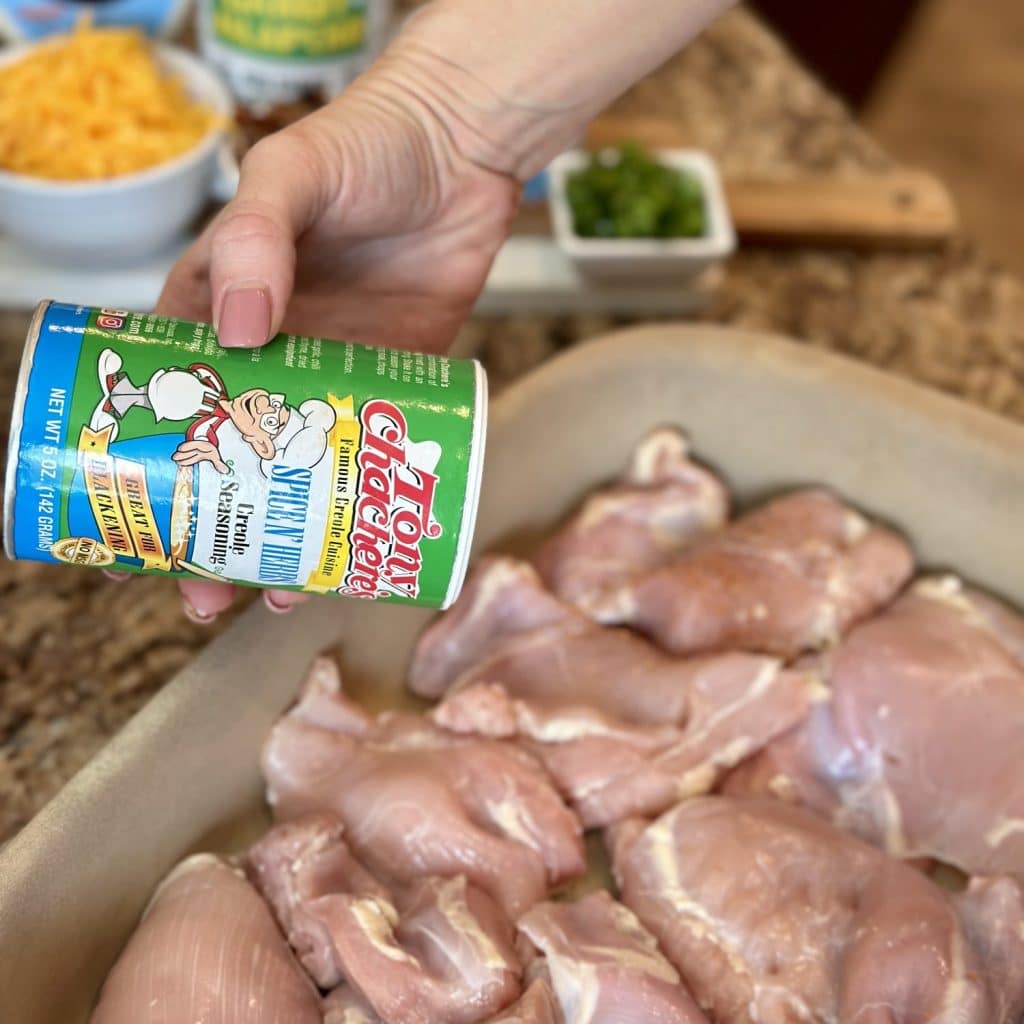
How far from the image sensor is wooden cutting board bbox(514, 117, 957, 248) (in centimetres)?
176

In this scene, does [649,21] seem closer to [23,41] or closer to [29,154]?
[29,154]

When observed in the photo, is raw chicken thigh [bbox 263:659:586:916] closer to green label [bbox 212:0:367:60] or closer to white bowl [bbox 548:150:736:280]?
white bowl [bbox 548:150:736:280]

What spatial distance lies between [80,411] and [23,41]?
3.37ft

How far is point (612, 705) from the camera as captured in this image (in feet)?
3.99

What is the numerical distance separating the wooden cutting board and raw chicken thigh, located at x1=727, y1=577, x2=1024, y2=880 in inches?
28.7

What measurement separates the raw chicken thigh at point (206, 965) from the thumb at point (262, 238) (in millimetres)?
466

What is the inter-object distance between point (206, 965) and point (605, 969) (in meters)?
0.32

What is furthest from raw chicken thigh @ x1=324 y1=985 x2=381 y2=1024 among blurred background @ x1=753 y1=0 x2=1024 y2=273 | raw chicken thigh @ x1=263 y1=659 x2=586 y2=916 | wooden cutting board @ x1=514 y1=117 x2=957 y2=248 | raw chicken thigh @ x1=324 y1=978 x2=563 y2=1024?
blurred background @ x1=753 y1=0 x2=1024 y2=273

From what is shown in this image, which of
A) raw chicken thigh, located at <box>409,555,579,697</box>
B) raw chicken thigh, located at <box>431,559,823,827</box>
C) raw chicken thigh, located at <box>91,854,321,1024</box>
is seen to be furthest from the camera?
raw chicken thigh, located at <box>409,555,579,697</box>

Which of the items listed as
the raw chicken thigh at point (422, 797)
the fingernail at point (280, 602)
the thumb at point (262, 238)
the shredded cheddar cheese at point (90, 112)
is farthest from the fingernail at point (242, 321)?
the shredded cheddar cheese at point (90, 112)

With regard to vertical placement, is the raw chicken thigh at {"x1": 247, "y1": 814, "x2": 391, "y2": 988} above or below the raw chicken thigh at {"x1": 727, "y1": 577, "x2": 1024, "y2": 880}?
below

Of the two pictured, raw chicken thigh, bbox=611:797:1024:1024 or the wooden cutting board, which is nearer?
raw chicken thigh, bbox=611:797:1024:1024

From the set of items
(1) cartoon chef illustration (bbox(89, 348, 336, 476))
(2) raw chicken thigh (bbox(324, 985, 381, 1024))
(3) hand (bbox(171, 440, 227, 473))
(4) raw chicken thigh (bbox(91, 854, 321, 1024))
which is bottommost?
(2) raw chicken thigh (bbox(324, 985, 381, 1024))

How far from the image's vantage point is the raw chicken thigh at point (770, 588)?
1.29m
